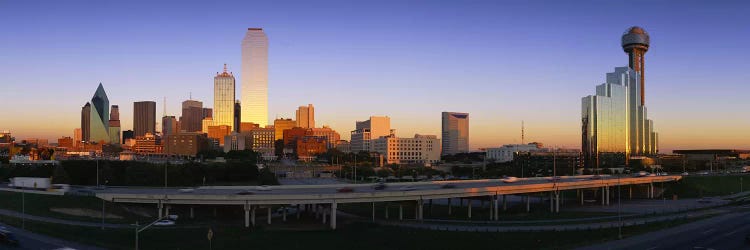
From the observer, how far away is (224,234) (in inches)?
2576

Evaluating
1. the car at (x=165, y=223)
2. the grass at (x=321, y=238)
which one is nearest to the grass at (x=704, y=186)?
the grass at (x=321, y=238)

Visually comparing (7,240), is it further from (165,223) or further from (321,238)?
(321,238)

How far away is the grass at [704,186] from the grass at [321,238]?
237 ft

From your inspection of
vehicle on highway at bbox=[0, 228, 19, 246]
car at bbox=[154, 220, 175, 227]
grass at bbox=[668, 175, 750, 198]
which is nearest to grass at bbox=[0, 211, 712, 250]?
car at bbox=[154, 220, 175, 227]

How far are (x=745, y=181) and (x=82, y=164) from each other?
153m

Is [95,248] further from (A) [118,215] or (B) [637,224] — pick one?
(B) [637,224]

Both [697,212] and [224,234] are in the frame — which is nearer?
[224,234]

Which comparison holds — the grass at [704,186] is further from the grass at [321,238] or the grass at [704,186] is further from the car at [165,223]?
the car at [165,223]

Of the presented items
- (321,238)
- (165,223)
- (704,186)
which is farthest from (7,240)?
(704,186)

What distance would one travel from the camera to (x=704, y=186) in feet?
454

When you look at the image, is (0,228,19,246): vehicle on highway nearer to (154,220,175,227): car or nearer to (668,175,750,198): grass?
(154,220,175,227): car

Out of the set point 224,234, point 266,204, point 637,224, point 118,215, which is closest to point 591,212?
point 637,224

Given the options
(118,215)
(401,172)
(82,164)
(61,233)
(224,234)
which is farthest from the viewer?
(401,172)

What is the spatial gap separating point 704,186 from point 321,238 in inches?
4300
